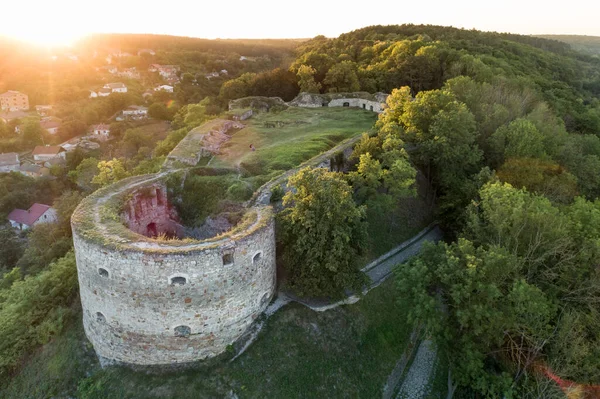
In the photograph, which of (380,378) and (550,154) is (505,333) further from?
(550,154)

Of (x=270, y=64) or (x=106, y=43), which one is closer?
(x=270, y=64)

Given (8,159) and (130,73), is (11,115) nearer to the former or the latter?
(8,159)

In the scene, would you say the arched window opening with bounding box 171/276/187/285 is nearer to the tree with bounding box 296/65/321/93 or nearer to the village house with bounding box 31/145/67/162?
the tree with bounding box 296/65/321/93

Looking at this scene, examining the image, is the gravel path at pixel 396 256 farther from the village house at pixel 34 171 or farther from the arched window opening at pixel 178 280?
the village house at pixel 34 171

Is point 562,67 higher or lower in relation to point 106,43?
lower

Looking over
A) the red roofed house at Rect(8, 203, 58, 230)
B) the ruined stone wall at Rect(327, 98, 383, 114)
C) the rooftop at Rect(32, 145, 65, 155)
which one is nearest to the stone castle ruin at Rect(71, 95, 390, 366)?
the ruined stone wall at Rect(327, 98, 383, 114)

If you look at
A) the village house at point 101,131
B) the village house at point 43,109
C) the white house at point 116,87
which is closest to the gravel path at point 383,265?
the village house at point 101,131

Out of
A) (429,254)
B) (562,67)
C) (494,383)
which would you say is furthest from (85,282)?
(562,67)
